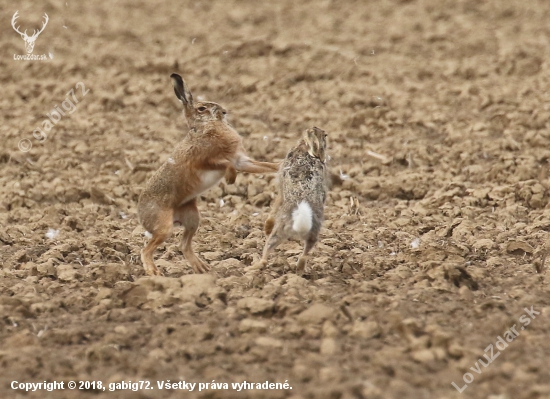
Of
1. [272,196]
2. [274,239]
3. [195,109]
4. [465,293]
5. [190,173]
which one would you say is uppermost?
[195,109]

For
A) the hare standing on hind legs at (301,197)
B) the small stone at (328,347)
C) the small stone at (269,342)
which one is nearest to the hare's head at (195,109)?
the hare standing on hind legs at (301,197)

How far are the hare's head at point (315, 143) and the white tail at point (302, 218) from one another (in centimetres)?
55

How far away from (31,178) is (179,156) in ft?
12.2

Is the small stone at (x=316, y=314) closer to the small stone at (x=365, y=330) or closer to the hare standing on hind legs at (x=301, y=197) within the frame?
the small stone at (x=365, y=330)

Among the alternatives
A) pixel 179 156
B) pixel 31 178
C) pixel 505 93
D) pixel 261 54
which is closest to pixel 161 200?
pixel 179 156

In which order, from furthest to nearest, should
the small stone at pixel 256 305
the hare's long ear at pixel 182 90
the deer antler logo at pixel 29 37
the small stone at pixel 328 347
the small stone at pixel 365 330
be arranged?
the deer antler logo at pixel 29 37, the hare's long ear at pixel 182 90, the small stone at pixel 256 305, the small stone at pixel 365 330, the small stone at pixel 328 347

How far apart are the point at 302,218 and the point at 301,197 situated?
0.25 m

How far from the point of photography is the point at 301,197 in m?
7.26

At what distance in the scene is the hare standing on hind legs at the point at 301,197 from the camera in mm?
7164

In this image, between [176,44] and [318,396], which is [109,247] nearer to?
[318,396]

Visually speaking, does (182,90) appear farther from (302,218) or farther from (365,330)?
(365,330)

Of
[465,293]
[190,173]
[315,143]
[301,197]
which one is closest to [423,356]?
[465,293]

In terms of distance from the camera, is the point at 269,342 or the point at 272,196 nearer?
the point at 269,342

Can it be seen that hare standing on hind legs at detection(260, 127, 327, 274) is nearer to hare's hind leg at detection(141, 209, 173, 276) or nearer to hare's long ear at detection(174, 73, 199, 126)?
hare's hind leg at detection(141, 209, 173, 276)
